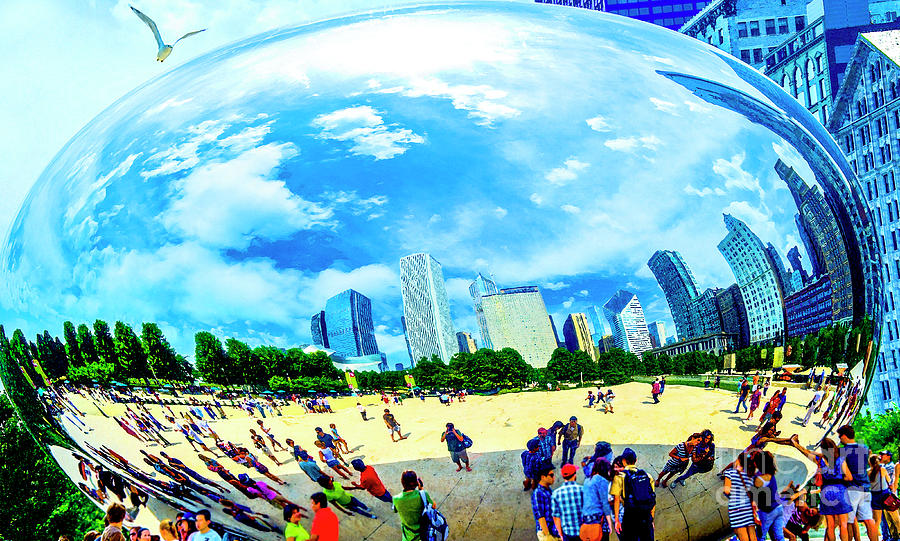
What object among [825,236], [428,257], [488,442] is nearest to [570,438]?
[488,442]

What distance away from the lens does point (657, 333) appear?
5746mm

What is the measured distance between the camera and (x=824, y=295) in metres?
6.51

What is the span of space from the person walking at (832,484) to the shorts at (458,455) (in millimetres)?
2804

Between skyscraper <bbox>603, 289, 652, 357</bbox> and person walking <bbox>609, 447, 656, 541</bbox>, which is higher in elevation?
skyscraper <bbox>603, 289, 652, 357</bbox>

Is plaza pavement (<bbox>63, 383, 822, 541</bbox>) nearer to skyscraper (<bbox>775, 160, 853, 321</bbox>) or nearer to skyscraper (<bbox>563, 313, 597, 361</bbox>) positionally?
skyscraper (<bbox>563, 313, 597, 361</bbox>)

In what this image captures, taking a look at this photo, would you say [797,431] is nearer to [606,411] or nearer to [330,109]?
[606,411]

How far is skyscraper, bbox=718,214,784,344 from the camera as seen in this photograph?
587 centimetres

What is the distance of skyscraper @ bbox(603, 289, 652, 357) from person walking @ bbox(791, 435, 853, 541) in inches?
76.0

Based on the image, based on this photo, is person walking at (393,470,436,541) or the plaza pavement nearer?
the plaza pavement

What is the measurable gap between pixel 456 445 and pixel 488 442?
0.70ft

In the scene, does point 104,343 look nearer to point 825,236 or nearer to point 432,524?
point 432,524

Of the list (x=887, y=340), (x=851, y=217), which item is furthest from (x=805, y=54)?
(x=851, y=217)

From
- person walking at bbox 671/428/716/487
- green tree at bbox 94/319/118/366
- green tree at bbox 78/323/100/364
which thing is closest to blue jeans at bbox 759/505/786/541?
person walking at bbox 671/428/716/487

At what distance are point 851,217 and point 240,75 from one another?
17.0 feet
